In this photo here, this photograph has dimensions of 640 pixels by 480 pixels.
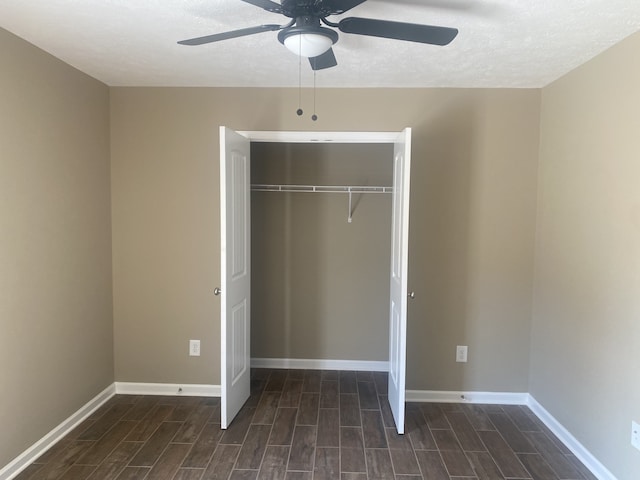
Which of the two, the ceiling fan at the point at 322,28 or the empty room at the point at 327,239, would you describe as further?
the empty room at the point at 327,239

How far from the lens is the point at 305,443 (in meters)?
2.43

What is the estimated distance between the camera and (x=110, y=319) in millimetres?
2977

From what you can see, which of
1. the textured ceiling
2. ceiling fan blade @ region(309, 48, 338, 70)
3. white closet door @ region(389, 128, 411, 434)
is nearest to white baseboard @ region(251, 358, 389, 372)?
white closet door @ region(389, 128, 411, 434)

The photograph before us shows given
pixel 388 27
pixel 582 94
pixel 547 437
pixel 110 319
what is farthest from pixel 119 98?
pixel 547 437

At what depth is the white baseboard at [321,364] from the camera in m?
3.55

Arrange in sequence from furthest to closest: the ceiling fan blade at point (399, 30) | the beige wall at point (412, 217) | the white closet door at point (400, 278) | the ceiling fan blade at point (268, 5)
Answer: the beige wall at point (412, 217)
the white closet door at point (400, 278)
the ceiling fan blade at point (399, 30)
the ceiling fan blade at point (268, 5)

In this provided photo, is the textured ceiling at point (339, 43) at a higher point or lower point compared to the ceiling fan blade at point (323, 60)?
higher

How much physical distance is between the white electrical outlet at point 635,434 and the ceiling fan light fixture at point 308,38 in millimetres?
2427

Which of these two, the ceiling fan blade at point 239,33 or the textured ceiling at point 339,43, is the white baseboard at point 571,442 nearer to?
the textured ceiling at point 339,43

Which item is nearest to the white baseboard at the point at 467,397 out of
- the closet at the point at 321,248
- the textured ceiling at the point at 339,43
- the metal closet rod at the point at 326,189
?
the closet at the point at 321,248

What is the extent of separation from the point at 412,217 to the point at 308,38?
1769 mm

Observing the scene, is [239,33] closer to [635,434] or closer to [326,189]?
[326,189]

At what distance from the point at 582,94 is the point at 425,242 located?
1.40 metres

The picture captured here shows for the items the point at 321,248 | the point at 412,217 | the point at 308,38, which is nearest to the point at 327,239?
the point at 321,248
